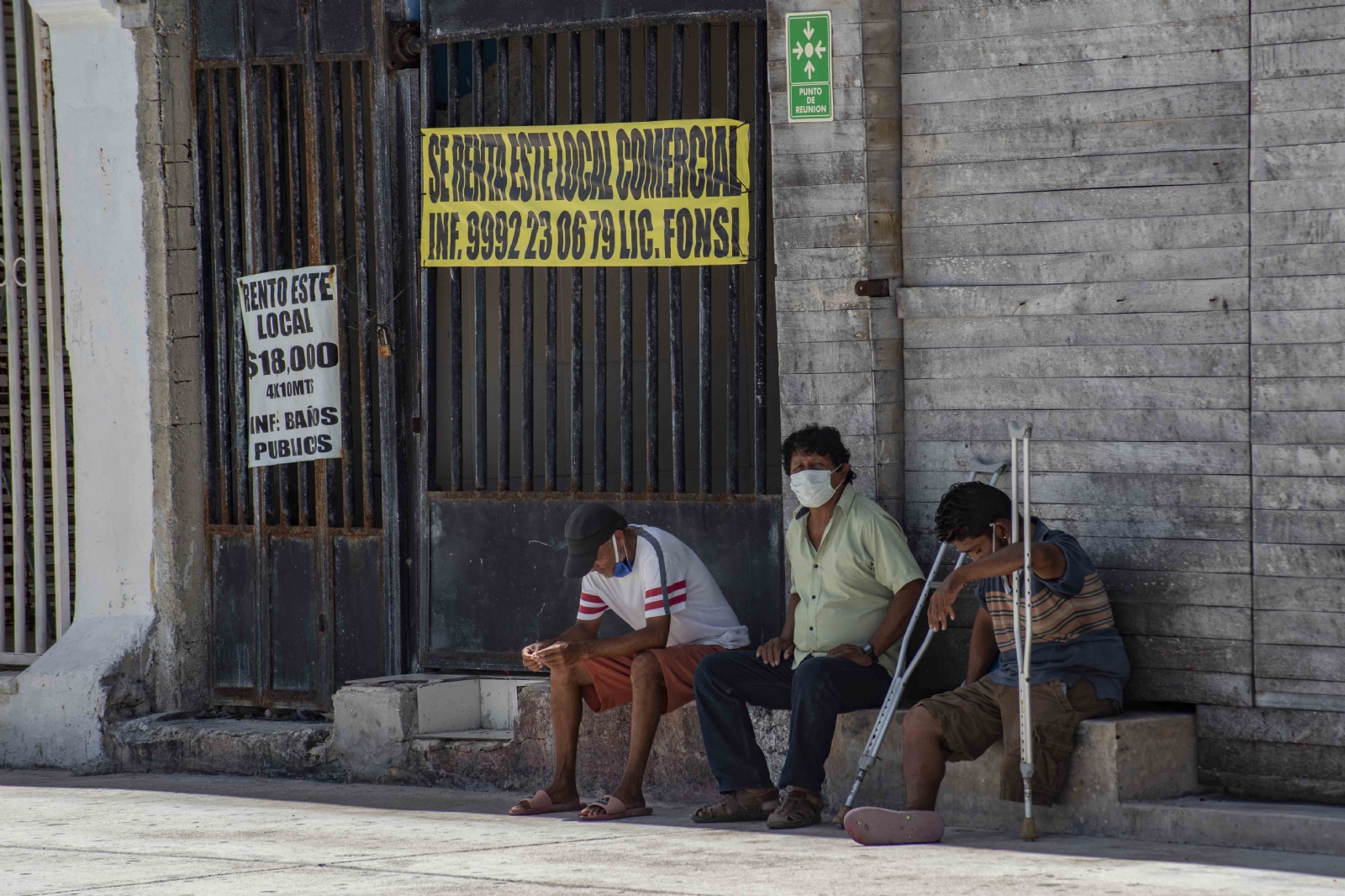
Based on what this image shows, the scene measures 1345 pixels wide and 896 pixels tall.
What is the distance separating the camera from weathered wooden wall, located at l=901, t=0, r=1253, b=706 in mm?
5828

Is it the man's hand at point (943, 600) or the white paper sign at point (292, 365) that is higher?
the white paper sign at point (292, 365)

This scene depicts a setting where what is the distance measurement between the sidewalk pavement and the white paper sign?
68.6 inches

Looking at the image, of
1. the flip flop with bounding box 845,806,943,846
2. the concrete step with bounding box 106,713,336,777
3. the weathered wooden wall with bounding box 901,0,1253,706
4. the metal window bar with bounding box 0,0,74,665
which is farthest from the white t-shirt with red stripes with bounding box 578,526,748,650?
the metal window bar with bounding box 0,0,74,665

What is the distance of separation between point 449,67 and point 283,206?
1.02 meters

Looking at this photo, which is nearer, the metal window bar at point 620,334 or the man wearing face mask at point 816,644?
the man wearing face mask at point 816,644

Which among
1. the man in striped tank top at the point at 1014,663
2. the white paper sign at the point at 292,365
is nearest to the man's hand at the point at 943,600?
the man in striped tank top at the point at 1014,663

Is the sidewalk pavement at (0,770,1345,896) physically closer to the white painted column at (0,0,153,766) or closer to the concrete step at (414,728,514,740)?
the concrete step at (414,728,514,740)

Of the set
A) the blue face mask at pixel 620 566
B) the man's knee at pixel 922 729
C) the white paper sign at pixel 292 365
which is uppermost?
the white paper sign at pixel 292 365

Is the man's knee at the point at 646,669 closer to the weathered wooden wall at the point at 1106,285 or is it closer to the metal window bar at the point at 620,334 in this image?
the metal window bar at the point at 620,334

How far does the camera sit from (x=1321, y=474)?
223 inches

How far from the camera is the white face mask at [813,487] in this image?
6.12 m

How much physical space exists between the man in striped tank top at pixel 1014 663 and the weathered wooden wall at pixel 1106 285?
34 cm

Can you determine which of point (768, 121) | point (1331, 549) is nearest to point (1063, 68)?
point (768, 121)

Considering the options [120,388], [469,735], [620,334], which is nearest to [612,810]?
[469,735]
